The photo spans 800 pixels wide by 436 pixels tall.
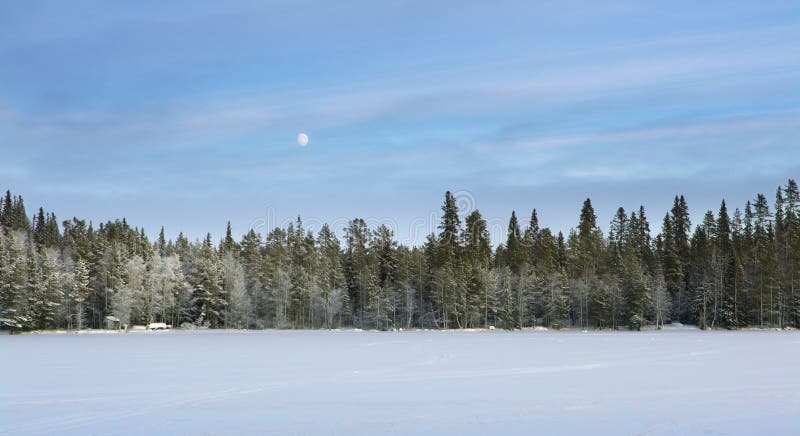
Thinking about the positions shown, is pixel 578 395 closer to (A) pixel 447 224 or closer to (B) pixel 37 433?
(B) pixel 37 433

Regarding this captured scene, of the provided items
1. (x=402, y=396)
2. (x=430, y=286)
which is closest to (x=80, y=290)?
(x=430, y=286)

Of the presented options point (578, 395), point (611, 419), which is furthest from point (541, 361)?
point (611, 419)

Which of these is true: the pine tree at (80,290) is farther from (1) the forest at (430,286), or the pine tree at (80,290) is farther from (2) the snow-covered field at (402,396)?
(2) the snow-covered field at (402,396)

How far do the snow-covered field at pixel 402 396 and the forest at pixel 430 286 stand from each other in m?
73.7

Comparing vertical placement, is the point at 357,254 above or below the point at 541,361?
above

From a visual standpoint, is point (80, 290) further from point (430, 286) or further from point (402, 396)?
point (402, 396)

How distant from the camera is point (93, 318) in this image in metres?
114

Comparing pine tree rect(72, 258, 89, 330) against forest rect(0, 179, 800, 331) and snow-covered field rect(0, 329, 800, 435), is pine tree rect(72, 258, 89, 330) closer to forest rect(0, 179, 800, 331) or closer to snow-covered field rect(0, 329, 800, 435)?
forest rect(0, 179, 800, 331)

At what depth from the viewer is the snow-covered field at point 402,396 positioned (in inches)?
676

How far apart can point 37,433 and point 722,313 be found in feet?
359

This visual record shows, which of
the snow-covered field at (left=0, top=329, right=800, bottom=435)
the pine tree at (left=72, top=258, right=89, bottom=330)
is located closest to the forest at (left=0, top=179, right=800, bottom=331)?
the pine tree at (left=72, top=258, right=89, bottom=330)

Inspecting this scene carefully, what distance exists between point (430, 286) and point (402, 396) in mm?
95875

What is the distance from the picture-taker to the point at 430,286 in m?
118

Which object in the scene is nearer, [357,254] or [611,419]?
[611,419]
